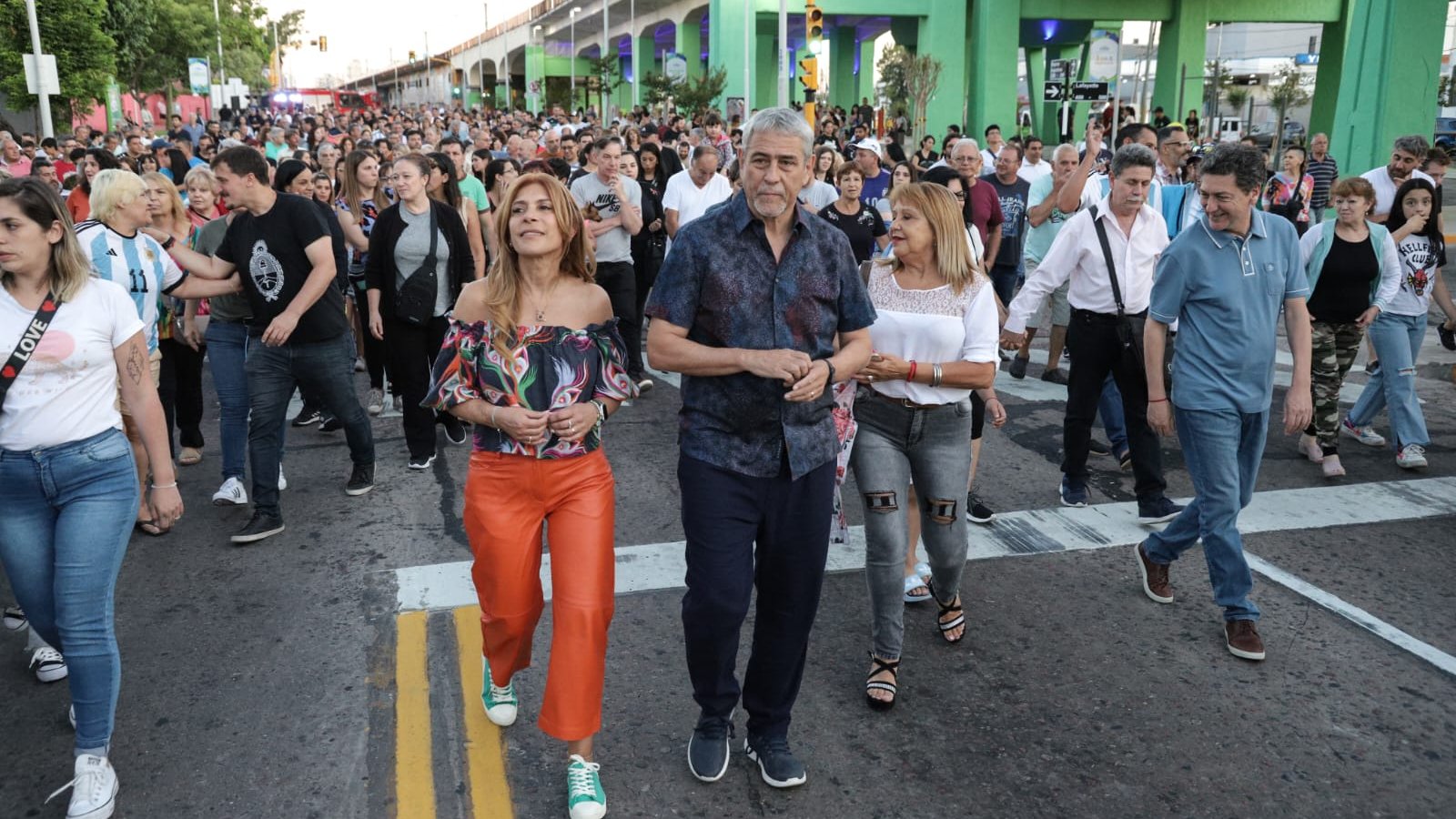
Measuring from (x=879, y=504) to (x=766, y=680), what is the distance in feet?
2.82

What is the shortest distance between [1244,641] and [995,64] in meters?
32.0

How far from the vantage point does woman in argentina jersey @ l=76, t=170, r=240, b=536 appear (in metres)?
5.35

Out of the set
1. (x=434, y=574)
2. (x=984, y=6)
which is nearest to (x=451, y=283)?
(x=434, y=574)

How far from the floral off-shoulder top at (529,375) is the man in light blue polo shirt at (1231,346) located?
98.1 inches

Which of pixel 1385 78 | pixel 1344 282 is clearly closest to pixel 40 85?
pixel 1344 282

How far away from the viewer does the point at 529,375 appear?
357 cm

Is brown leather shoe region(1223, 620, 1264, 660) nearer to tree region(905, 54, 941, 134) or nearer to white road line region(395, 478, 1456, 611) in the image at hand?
white road line region(395, 478, 1456, 611)

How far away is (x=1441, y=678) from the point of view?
430 centimetres

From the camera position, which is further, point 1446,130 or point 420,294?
point 1446,130

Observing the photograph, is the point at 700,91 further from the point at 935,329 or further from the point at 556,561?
the point at 556,561

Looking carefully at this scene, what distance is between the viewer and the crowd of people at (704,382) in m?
3.34

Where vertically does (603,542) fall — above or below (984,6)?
below

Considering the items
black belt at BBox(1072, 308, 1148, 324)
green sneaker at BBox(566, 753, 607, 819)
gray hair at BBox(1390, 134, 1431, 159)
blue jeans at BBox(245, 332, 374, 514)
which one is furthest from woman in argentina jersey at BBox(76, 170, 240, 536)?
gray hair at BBox(1390, 134, 1431, 159)

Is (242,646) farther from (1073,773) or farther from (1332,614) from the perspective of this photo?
(1332,614)
